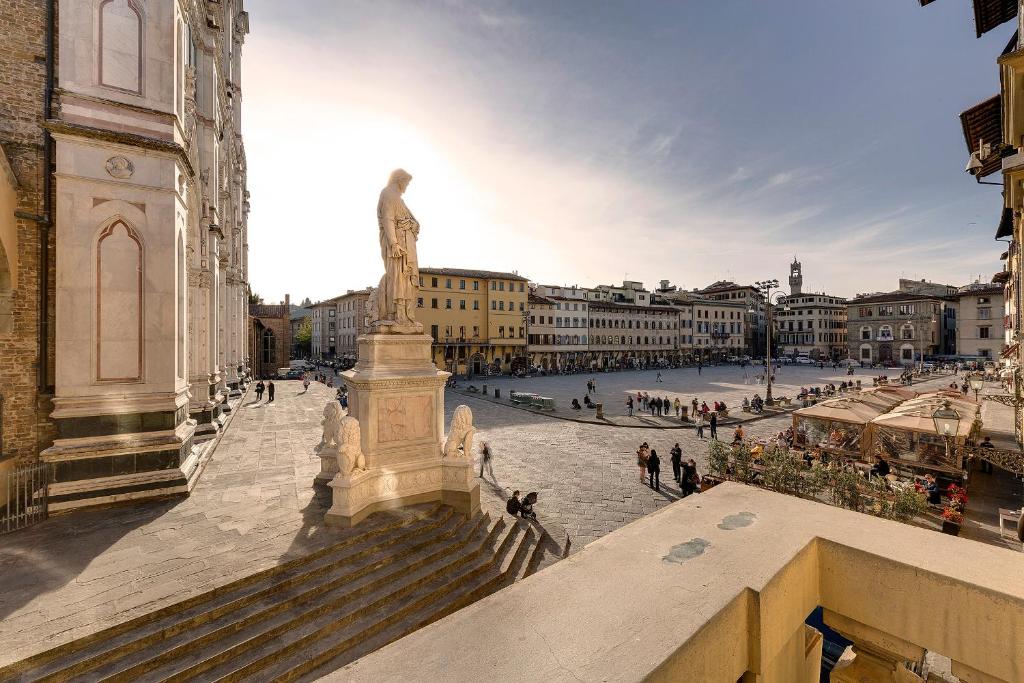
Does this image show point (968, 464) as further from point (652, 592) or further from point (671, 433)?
point (652, 592)

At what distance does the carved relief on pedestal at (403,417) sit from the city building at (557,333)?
49.3 m

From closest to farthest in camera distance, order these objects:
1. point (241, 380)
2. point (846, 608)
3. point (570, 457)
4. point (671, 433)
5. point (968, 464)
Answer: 1. point (846, 608)
2. point (968, 464)
3. point (570, 457)
4. point (671, 433)
5. point (241, 380)

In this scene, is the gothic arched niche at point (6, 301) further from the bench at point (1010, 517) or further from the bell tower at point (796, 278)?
the bell tower at point (796, 278)

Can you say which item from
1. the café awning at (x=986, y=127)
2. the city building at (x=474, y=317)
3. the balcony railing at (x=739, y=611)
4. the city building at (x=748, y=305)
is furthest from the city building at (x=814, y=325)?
the balcony railing at (x=739, y=611)

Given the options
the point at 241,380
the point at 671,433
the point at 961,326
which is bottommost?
the point at 671,433

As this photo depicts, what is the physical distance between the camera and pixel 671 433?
21.2 metres

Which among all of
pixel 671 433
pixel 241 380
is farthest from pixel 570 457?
pixel 241 380

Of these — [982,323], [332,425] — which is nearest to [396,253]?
[332,425]

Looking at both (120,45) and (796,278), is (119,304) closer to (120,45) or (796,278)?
(120,45)

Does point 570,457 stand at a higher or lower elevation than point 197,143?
lower

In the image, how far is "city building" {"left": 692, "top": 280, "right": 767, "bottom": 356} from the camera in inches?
3273

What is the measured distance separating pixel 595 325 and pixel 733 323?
32641 mm

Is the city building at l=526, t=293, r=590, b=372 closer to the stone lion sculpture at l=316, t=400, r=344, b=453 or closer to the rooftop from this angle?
the rooftop

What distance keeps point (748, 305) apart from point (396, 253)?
89584mm
